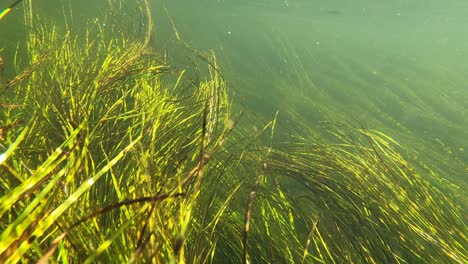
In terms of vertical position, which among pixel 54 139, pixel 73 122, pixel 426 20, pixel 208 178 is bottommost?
pixel 426 20

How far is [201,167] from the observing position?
703 millimetres

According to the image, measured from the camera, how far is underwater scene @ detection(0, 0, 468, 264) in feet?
2.62

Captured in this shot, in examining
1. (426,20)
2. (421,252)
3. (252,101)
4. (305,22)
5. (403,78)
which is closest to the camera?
(421,252)

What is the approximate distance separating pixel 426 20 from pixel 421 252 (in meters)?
35.7

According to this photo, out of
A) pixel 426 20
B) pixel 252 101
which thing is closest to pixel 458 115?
pixel 252 101

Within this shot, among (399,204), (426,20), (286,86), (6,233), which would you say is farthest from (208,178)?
(426,20)

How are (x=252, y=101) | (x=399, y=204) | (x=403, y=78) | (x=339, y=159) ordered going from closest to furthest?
1. (x=399, y=204)
2. (x=339, y=159)
3. (x=252, y=101)
4. (x=403, y=78)

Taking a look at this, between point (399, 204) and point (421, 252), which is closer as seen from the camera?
point (421, 252)

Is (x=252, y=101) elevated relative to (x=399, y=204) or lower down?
lower down

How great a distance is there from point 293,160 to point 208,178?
713mm

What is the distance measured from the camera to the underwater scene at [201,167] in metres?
0.80

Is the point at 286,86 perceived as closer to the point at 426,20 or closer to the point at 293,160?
the point at 293,160

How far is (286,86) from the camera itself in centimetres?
567

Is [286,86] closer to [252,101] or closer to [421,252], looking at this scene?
[252,101]
